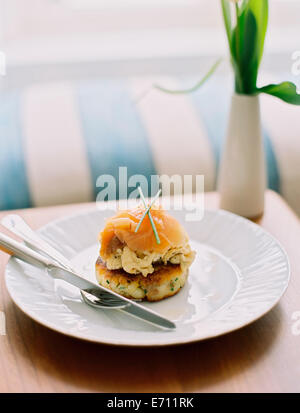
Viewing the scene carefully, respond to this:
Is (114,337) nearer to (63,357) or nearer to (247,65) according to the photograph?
(63,357)

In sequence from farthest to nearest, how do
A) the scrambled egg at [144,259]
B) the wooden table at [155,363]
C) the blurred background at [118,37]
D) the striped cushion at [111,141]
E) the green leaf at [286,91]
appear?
the blurred background at [118,37]
the striped cushion at [111,141]
the green leaf at [286,91]
the scrambled egg at [144,259]
the wooden table at [155,363]

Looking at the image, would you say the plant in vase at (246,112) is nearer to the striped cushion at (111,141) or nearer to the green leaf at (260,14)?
the green leaf at (260,14)

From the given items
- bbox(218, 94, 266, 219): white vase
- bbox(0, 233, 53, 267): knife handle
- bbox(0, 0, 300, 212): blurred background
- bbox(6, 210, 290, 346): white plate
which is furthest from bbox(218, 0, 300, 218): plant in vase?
bbox(0, 233, 53, 267): knife handle

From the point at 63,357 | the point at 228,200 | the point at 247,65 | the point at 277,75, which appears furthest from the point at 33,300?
the point at 277,75

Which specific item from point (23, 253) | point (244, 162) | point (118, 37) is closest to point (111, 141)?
point (244, 162)

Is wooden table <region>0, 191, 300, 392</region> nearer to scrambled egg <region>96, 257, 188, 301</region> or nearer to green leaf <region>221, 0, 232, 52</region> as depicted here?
scrambled egg <region>96, 257, 188, 301</region>

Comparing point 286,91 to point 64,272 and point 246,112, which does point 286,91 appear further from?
point 64,272

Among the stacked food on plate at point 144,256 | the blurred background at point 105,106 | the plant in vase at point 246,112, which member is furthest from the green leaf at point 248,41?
the stacked food on plate at point 144,256
